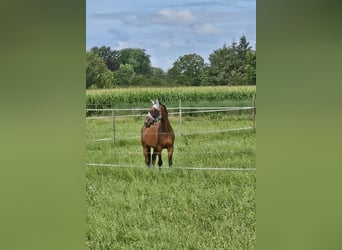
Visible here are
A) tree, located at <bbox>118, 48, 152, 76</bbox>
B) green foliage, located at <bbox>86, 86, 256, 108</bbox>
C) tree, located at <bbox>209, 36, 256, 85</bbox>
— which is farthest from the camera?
tree, located at <bbox>118, 48, 152, 76</bbox>

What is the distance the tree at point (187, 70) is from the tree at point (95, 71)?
52cm

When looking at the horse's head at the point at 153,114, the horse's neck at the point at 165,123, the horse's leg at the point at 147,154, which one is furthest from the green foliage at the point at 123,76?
the horse's leg at the point at 147,154

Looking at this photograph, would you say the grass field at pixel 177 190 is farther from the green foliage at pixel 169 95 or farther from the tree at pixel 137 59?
the tree at pixel 137 59

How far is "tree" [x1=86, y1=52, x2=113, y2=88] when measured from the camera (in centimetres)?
407

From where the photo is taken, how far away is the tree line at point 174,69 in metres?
3.84

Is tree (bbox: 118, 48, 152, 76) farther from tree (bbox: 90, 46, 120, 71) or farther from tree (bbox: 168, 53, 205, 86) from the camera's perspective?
tree (bbox: 168, 53, 205, 86)

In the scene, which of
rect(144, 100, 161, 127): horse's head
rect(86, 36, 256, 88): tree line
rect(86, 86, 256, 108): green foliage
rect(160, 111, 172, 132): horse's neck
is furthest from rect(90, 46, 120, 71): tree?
rect(160, 111, 172, 132): horse's neck

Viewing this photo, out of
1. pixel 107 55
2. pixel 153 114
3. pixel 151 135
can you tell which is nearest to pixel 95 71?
pixel 107 55

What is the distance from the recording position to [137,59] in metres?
4.04

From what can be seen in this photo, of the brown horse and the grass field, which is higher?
the brown horse
